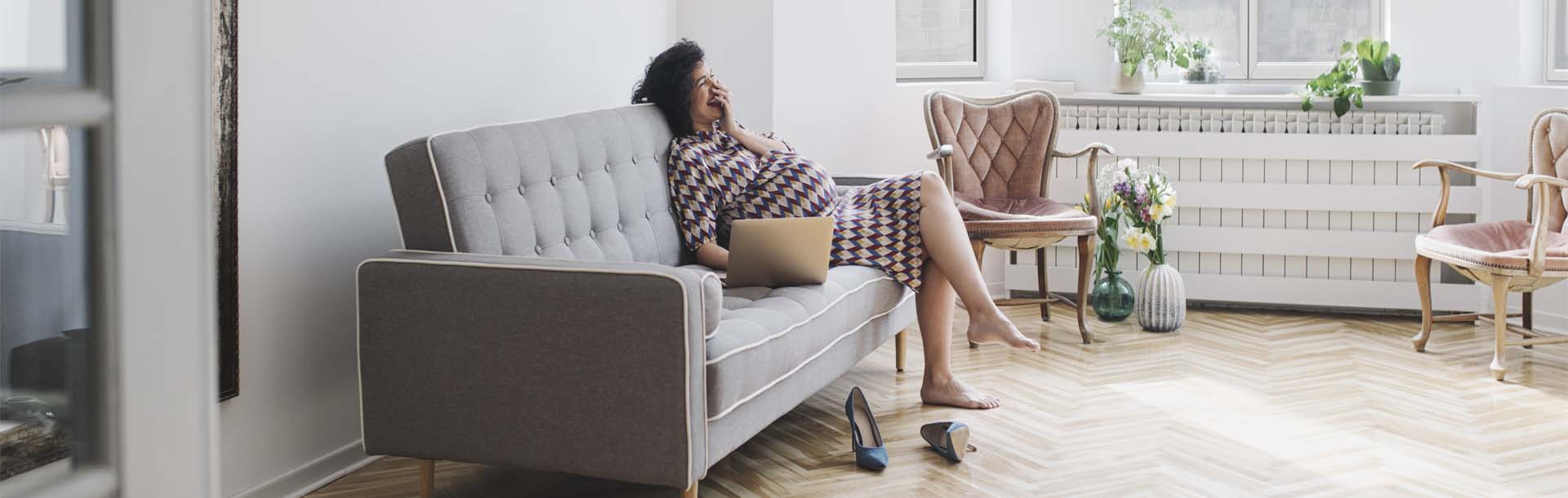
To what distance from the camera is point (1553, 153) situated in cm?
424

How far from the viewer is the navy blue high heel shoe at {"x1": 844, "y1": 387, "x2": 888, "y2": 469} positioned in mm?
3125

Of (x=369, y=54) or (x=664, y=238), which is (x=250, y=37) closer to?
(x=369, y=54)

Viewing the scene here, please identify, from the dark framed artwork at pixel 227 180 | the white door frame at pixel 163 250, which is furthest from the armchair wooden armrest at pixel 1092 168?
the white door frame at pixel 163 250

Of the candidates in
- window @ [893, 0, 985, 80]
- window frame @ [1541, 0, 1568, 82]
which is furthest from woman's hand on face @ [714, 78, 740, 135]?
window frame @ [1541, 0, 1568, 82]

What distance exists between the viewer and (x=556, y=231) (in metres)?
3.05

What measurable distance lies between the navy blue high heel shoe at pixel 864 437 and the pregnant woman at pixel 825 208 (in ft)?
1.44

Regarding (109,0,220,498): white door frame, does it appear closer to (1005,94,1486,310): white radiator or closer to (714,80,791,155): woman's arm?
(714,80,791,155): woman's arm

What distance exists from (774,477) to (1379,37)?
152 inches

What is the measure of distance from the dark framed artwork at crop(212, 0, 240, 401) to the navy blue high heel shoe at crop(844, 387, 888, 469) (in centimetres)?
141

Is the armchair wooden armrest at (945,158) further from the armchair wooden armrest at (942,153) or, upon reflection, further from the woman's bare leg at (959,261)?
the woman's bare leg at (959,261)

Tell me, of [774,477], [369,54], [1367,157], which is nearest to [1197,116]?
[1367,157]

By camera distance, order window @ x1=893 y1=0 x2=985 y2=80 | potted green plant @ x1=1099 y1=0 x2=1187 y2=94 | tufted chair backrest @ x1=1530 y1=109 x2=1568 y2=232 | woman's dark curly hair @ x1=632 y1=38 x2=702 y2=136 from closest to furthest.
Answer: woman's dark curly hair @ x1=632 y1=38 x2=702 y2=136 < tufted chair backrest @ x1=1530 y1=109 x2=1568 y2=232 < potted green plant @ x1=1099 y1=0 x2=1187 y2=94 < window @ x1=893 y1=0 x2=985 y2=80

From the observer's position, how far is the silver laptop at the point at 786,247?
3287 mm

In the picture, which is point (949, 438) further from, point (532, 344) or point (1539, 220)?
point (1539, 220)
